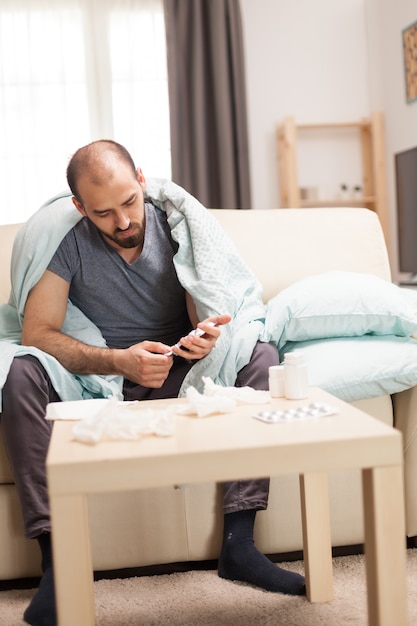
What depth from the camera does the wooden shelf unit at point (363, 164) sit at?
3.99 meters

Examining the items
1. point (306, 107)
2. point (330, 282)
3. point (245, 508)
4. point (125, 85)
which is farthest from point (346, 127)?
point (245, 508)

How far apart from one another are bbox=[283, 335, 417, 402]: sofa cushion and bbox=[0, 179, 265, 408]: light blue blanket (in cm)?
16

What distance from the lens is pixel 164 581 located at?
1.54 meters

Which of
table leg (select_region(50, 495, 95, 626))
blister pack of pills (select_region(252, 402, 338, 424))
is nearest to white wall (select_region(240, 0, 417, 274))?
blister pack of pills (select_region(252, 402, 338, 424))

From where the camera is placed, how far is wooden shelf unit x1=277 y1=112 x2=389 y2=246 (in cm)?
399

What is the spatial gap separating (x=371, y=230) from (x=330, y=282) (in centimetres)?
44

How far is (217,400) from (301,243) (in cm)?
100

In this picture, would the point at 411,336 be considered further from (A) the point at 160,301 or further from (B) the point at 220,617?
(B) the point at 220,617

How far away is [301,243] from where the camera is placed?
211cm

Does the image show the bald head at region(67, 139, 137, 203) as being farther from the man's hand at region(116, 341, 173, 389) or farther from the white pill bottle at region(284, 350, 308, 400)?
the white pill bottle at region(284, 350, 308, 400)

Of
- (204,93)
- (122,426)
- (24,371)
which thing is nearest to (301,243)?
(24,371)

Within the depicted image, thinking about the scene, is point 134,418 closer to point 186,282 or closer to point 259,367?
point 259,367

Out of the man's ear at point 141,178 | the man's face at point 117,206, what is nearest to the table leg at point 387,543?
the man's face at point 117,206

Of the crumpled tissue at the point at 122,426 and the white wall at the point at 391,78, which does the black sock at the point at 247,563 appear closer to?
the crumpled tissue at the point at 122,426
